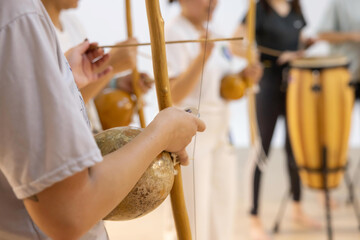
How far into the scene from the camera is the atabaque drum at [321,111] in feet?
7.43

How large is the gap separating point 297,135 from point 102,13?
5.24 feet

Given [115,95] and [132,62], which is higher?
[132,62]

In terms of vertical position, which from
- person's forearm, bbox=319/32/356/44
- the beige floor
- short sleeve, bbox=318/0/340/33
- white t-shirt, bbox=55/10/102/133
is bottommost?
the beige floor

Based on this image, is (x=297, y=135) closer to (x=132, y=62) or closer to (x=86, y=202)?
(x=132, y=62)

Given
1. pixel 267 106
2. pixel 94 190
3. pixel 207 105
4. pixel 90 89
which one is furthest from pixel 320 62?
pixel 94 190

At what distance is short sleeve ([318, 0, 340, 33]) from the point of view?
109 inches

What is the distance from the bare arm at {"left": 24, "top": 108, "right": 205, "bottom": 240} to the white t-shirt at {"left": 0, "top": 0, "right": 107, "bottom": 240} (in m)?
0.02

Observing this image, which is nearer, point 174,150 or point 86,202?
point 86,202

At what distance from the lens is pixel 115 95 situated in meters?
1.30

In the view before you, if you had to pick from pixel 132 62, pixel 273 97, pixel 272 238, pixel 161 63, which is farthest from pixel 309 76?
pixel 161 63

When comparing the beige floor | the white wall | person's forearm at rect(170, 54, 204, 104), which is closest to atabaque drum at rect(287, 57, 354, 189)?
the beige floor

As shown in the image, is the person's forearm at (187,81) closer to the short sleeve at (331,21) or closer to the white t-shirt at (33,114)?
the white t-shirt at (33,114)

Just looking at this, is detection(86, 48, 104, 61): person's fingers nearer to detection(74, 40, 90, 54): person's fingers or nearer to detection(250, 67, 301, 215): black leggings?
detection(74, 40, 90, 54): person's fingers

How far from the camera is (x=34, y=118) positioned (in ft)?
1.62
